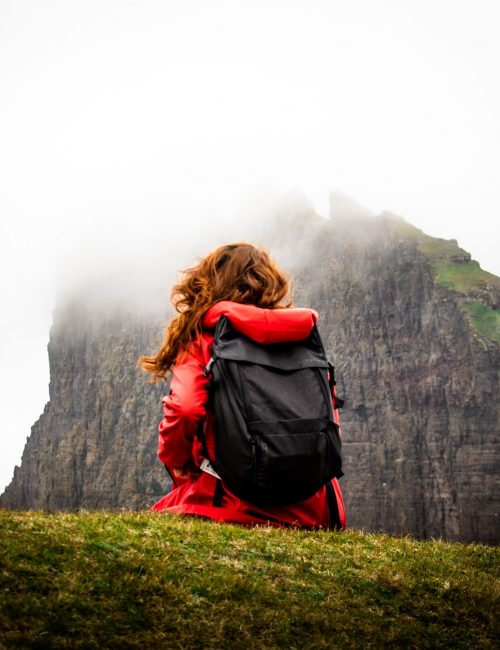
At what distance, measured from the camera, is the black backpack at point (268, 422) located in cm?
773

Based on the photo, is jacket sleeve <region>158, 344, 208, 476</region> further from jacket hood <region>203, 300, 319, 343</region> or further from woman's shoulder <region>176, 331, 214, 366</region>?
jacket hood <region>203, 300, 319, 343</region>

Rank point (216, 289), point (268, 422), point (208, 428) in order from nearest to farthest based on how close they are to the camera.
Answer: point (268, 422) < point (208, 428) < point (216, 289)

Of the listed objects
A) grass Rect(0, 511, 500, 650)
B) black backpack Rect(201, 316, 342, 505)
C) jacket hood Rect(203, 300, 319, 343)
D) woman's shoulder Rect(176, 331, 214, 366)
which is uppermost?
jacket hood Rect(203, 300, 319, 343)

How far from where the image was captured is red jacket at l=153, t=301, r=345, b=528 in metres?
8.04

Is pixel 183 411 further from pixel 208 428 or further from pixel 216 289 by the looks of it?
pixel 216 289

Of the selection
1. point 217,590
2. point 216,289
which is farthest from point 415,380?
point 217,590

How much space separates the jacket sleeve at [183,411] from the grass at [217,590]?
919 millimetres

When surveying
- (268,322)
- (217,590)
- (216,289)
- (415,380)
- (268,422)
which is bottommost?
(415,380)

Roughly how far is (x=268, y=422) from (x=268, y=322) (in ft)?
4.19

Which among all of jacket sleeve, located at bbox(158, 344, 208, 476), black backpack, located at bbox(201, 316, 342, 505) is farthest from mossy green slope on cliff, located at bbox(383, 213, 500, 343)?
jacket sleeve, located at bbox(158, 344, 208, 476)

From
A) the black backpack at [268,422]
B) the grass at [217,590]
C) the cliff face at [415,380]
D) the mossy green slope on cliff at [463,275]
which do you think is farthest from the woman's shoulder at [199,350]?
the mossy green slope on cliff at [463,275]

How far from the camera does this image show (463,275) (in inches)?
6639

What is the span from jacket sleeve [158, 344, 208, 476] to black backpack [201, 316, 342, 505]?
208mm

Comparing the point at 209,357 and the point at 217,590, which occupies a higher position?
the point at 209,357
